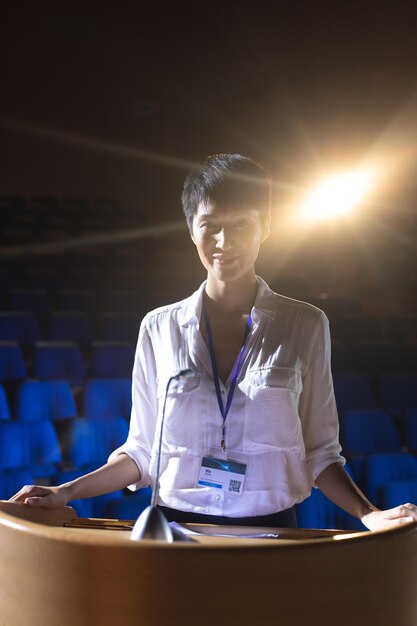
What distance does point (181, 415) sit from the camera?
1.46 feet

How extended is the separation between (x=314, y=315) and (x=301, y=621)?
239mm

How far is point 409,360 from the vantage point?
1979mm

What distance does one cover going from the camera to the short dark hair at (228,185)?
432mm

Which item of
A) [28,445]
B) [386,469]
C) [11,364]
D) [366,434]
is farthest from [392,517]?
[11,364]

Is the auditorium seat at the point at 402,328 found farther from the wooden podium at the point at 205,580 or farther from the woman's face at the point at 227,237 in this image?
the wooden podium at the point at 205,580

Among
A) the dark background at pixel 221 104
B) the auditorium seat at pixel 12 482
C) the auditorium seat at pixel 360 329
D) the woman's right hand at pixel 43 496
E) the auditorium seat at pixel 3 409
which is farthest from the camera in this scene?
the dark background at pixel 221 104

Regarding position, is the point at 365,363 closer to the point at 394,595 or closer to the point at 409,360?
the point at 409,360

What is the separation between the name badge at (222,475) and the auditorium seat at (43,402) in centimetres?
102

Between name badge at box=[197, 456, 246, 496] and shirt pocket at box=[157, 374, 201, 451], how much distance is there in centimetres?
2

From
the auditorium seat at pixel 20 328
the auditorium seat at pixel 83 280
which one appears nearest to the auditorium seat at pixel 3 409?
the auditorium seat at pixel 20 328

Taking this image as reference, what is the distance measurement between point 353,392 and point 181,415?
4.07 ft

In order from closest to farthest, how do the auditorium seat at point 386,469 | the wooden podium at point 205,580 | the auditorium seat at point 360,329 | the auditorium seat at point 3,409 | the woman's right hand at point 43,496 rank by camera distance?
the wooden podium at point 205,580
the woman's right hand at point 43,496
the auditorium seat at point 386,469
the auditorium seat at point 3,409
the auditorium seat at point 360,329

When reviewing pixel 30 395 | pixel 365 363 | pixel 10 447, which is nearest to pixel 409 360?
pixel 365 363

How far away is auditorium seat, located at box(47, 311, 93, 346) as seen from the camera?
193cm
